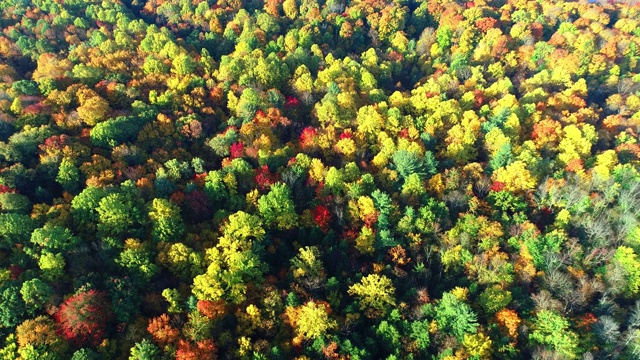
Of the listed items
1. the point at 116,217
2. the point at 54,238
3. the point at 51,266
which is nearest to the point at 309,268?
the point at 116,217

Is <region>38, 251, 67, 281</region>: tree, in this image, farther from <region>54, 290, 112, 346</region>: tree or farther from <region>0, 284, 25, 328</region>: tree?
<region>54, 290, 112, 346</region>: tree

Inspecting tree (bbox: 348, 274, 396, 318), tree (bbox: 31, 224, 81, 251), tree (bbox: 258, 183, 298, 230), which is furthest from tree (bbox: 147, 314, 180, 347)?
tree (bbox: 348, 274, 396, 318)

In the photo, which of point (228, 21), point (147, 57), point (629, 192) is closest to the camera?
point (629, 192)

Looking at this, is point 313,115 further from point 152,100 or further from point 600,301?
point 600,301

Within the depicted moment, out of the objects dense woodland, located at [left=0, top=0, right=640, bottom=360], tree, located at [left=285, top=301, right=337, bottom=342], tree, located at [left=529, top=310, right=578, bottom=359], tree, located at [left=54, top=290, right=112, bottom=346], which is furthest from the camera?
dense woodland, located at [left=0, top=0, right=640, bottom=360]

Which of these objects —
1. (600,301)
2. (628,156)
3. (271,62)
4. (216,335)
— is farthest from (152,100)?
(628,156)
